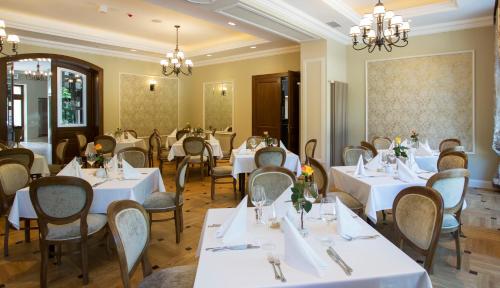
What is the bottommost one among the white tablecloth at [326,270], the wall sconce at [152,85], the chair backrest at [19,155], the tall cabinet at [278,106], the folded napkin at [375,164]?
the white tablecloth at [326,270]

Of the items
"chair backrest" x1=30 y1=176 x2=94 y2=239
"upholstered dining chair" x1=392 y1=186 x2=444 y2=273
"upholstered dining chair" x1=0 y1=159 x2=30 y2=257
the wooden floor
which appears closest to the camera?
"upholstered dining chair" x1=392 y1=186 x2=444 y2=273

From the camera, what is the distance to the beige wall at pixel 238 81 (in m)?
9.41

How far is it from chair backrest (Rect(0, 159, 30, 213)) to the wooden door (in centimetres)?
582

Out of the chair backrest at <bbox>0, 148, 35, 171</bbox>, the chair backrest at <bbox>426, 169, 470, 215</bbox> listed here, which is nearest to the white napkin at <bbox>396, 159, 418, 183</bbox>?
the chair backrest at <bbox>426, 169, 470, 215</bbox>

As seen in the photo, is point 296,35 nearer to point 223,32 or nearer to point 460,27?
point 223,32

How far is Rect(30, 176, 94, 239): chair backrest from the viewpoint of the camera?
9.25ft

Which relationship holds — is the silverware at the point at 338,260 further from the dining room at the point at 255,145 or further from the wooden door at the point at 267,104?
the wooden door at the point at 267,104

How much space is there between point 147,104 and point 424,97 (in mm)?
7415

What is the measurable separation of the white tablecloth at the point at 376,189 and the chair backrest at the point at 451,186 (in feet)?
1.34

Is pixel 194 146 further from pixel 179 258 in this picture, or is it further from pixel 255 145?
pixel 179 258

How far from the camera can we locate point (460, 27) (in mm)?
6793

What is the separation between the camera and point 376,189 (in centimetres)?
346

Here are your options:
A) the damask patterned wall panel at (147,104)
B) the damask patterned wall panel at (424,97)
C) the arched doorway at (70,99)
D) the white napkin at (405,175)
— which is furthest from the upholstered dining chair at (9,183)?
the damask patterned wall panel at (424,97)

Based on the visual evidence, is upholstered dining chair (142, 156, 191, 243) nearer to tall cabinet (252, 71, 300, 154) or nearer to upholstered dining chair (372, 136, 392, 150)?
upholstered dining chair (372, 136, 392, 150)
